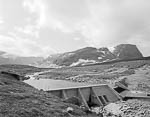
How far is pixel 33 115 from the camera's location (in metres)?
5.53

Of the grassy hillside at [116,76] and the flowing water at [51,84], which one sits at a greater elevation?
the grassy hillside at [116,76]

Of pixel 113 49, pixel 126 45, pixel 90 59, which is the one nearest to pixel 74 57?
pixel 90 59

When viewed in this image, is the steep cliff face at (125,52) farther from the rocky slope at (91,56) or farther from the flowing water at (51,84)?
the flowing water at (51,84)

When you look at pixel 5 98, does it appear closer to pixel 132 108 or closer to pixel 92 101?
pixel 132 108

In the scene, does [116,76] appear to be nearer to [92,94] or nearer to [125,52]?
[92,94]

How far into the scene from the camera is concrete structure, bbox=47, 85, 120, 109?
18.2 m

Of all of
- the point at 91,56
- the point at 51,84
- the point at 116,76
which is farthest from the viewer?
the point at 91,56

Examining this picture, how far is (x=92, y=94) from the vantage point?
68.3 ft

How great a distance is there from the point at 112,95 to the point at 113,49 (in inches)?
7215

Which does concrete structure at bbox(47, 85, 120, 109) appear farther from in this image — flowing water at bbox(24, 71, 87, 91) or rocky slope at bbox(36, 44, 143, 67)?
rocky slope at bbox(36, 44, 143, 67)

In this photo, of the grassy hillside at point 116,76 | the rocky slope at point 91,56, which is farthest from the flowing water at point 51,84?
the rocky slope at point 91,56

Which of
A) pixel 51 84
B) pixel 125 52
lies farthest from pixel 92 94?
pixel 125 52

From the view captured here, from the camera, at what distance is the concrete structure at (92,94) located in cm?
1818

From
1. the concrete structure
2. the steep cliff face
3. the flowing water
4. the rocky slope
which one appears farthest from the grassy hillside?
the steep cliff face
